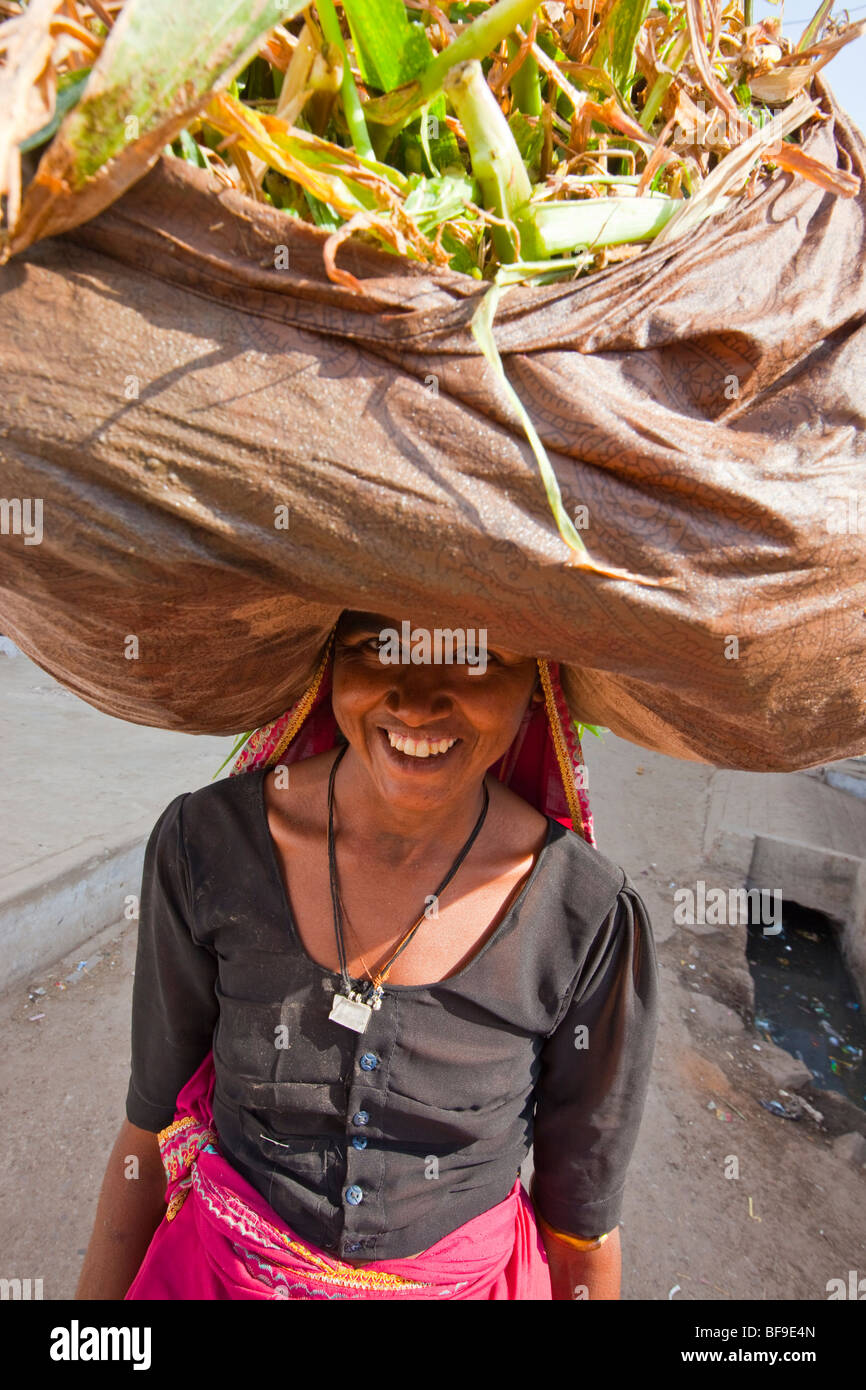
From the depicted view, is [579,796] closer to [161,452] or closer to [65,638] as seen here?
[65,638]

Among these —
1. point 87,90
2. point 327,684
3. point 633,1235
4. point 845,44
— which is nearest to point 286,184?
point 87,90

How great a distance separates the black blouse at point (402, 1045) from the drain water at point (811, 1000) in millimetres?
3111

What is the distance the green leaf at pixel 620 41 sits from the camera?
2.69 feet

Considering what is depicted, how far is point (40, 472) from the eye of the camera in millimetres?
634

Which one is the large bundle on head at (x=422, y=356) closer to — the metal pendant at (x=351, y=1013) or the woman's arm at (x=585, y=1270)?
the metal pendant at (x=351, y=1013)

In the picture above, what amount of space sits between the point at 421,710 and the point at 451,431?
0.52m

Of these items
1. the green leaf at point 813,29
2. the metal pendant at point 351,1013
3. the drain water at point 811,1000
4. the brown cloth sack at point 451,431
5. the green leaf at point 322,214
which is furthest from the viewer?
the drain water at point 811,1000

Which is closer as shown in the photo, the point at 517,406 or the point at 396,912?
the point at 517,406

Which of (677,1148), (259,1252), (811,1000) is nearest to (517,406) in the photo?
(259,1252)

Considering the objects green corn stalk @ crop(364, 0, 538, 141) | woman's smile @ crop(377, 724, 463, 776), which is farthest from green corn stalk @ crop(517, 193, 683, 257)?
woman's smile @ crop(377, 724, 463, 776)

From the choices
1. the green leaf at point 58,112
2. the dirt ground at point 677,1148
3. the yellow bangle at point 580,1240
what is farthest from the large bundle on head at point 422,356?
the dirt ground at point 677,1148

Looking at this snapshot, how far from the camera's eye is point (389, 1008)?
1.24m

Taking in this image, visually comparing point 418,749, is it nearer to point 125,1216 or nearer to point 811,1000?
point 125,1216

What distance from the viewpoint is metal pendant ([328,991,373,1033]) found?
123 centimetres
